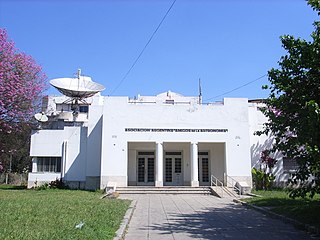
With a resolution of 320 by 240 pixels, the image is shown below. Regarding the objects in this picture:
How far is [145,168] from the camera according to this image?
26297 millimetres

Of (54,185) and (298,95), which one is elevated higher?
(298,95)

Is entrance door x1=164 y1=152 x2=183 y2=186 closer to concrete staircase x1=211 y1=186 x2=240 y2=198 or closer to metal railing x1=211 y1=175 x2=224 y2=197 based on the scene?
metal railing x1=211 y1=175 x2=224 y2=197

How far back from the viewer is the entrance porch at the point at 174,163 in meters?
26.0

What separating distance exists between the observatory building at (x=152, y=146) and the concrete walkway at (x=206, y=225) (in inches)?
391

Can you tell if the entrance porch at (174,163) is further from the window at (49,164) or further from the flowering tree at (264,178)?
the window at (49,164)

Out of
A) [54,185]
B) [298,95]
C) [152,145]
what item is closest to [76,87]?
[54,185]

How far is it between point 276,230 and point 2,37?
1764 cm

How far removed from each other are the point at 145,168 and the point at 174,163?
7.11 ft

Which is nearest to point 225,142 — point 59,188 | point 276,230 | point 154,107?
point 154,107

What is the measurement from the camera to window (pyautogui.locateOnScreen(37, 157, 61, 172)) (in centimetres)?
2692

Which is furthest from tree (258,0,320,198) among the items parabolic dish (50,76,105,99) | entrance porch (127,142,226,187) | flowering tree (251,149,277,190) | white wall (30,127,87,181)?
parabolic dish (50,76,105,99)

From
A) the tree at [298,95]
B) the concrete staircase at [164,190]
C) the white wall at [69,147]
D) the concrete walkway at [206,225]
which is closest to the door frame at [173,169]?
the concrete staircase at [164,190]

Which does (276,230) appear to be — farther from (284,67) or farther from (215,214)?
(284,67)

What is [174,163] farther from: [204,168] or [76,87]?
[76,87]
